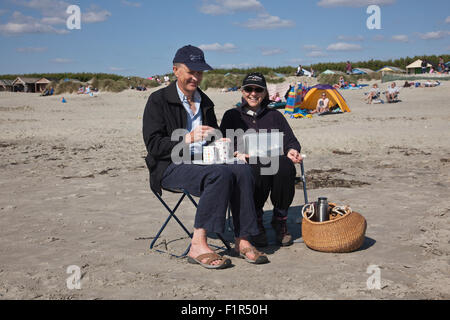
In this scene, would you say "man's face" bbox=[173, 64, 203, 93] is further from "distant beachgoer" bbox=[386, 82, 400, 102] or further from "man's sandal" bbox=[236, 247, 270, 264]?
"distant beachgoer" bbox=[386, 82, 400, 102]

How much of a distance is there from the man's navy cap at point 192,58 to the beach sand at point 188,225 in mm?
1616

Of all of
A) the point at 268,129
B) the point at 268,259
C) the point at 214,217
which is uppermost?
the point at 268,129

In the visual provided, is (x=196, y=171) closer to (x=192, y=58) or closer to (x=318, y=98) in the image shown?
(x=192, y=58)

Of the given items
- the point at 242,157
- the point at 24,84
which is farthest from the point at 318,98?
the point at 24,84

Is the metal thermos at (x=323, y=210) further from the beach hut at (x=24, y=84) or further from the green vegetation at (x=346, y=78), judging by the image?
the beach hut at (x=24, y=84)

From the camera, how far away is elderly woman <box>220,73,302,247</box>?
4.07 meters

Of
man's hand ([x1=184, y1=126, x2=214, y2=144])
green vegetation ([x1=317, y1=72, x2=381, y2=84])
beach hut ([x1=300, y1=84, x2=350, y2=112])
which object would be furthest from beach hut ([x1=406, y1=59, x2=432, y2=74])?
man's hand ([x1=184, y1=126, x2=214, y2=144])

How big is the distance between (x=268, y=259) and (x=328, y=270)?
1.79ft

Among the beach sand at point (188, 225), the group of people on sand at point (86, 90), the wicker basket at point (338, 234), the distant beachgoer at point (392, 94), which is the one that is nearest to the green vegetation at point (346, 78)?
the distant beachgoer at point (392, 94)

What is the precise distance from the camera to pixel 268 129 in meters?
4.43

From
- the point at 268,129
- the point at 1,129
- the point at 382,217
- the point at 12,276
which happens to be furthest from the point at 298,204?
the point at 1,129

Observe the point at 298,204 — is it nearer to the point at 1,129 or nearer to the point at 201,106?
the point at 201,106

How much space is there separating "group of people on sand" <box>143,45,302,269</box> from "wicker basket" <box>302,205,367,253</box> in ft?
1.11

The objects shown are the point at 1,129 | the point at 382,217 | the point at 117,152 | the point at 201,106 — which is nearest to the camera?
the point at 201,106
